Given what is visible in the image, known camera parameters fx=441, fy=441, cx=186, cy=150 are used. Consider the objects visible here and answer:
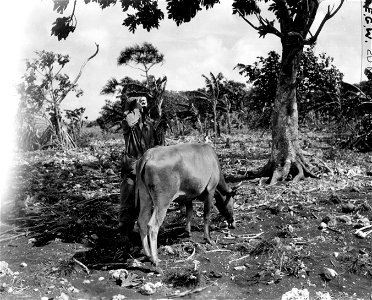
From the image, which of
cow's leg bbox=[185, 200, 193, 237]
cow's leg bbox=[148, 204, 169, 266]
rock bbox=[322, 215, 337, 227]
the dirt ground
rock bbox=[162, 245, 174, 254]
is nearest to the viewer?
the dirt ground

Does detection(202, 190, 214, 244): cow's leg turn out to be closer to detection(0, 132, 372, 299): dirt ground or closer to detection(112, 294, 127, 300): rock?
detection(0, 132, 372, 299): dirt ground

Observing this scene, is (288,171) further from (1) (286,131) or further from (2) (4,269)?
(2) (4,269)

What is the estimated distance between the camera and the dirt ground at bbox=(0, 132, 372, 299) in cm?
490

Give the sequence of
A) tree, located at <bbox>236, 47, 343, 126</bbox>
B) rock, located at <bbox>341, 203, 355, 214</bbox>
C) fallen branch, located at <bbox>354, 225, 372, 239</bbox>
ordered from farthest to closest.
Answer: tree, located at <bbox>236, 47, 343, 126</bbox> < rock, located at <bbox>341, 203, 355, 214</bbox> < fallen branch, located at <bbox>354, 225, 372, 239</bbox>

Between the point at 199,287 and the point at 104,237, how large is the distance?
7.35ft

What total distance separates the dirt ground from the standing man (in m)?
0.30

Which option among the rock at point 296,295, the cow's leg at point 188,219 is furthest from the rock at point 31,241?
the rock at point 296,295

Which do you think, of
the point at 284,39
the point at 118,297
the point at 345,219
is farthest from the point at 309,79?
the point at 118,297

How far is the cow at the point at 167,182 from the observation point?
5.46 meters

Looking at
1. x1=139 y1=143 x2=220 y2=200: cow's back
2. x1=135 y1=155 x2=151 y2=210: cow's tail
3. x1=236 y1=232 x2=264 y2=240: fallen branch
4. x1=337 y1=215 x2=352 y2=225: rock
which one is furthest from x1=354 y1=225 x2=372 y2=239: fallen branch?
x1=135 y1=155 x2=151 y2=210: cow's tail

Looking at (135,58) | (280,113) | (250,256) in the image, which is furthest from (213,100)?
(250,256)

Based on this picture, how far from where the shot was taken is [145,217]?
18.3 ft

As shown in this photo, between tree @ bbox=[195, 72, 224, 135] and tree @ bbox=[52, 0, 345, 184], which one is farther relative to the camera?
tree @ bbox=[195, 72, 224, 135]

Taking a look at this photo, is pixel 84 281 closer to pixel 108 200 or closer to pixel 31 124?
pixel 108 200
